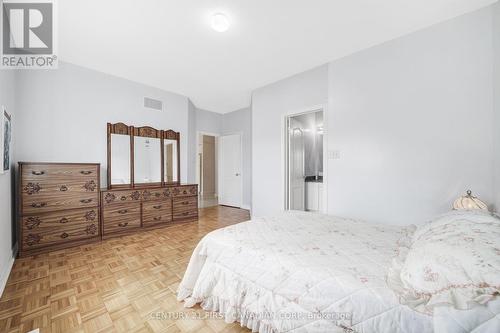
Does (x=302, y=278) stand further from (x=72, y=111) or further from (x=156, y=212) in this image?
(x=72, y=111)

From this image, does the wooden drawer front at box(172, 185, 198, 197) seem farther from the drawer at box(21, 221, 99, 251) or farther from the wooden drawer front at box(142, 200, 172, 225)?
the drawer at box(21, 221, 99, 251)

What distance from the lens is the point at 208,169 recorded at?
6227 millimetres

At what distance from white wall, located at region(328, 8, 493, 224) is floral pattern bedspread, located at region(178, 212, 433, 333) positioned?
2.65 feet

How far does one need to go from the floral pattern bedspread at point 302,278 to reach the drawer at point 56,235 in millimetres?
2088

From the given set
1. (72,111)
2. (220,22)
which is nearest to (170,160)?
(72,111)

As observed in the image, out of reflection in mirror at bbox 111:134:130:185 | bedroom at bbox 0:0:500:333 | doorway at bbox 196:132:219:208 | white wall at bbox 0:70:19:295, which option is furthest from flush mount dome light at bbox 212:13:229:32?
doorway at bbox 196:132:219:208

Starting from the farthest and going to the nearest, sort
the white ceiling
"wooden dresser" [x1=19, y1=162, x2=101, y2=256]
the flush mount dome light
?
"wooden dresser" [x1=19, y1=162, x2=101, y2=256] < the flush mount dome light < the white ceiling

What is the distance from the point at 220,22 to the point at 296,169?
269 centimetres

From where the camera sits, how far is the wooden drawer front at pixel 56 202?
7.84 ft

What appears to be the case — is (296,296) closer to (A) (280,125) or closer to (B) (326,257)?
(B) (326,257)

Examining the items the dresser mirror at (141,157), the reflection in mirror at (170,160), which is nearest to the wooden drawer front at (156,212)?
the dresser mirror at (141,157)

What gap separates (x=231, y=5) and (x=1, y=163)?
246cm

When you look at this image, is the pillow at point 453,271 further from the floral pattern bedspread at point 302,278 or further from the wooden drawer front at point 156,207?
the wooden drawer front at point 156,207

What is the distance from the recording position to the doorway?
5984 millimetres
